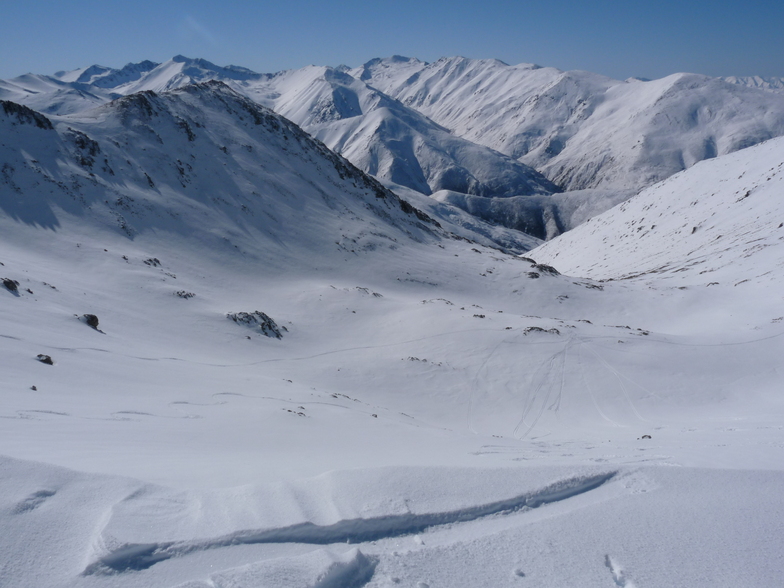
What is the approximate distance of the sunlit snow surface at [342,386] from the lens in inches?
180

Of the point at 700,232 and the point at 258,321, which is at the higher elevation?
the point at 700,232

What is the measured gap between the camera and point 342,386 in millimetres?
22953

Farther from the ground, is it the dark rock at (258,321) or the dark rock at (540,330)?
the dark rock at (540,330)

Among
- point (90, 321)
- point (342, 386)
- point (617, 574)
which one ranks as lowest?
point (342, 386)

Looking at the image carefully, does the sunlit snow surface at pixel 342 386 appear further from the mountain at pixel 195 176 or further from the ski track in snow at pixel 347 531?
the mountain at pixel 195 176

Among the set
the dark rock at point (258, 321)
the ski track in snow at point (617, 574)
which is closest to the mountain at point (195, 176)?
the dark rock at point (258, 321)

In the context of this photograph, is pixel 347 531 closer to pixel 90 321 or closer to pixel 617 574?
pixel 617 574

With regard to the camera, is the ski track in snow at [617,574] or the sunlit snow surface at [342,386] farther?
the sunlit snow surface at [342,386]

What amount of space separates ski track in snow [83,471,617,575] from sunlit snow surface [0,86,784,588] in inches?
0.9

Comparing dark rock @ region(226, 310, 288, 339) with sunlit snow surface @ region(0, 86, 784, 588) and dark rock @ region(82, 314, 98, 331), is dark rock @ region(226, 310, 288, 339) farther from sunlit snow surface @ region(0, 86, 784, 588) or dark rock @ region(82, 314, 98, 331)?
dark rock @ region(82, 314, 98, 331)

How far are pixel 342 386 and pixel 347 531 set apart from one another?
60.2 ft

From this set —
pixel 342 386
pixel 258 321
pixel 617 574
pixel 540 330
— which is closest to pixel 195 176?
pixel 258 321

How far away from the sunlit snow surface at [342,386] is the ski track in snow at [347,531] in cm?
2

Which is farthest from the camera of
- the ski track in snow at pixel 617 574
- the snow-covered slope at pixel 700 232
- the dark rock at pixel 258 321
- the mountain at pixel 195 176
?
the snow-covered slope at pixel 700 232
